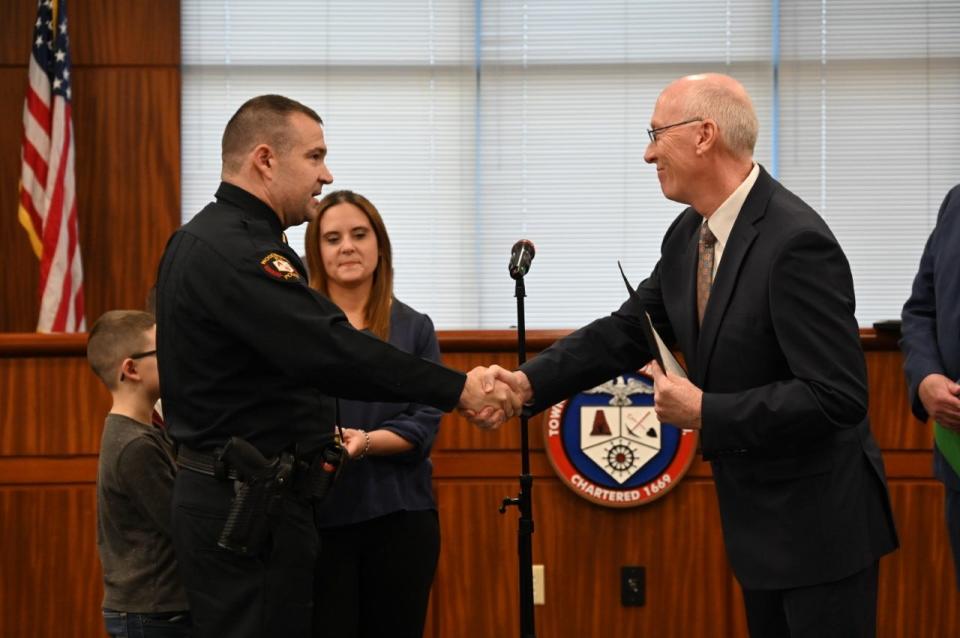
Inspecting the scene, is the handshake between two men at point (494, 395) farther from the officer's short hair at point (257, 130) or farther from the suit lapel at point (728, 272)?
the officer's short hair at point (257, 130)

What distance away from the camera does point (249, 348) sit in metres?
2.67

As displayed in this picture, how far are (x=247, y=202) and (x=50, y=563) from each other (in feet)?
7.08

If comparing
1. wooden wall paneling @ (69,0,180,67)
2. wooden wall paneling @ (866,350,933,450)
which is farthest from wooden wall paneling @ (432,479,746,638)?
wooden wall paneling @ (69,0,180,67)

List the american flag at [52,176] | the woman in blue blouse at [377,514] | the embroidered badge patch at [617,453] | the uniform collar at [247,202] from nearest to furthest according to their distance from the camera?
the uniform collar at [247,202]
the woman in blue blouse at [377,514]
the embroidered badge patch at [617,453]
the american flag at [52,176]

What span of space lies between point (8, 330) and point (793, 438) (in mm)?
5168

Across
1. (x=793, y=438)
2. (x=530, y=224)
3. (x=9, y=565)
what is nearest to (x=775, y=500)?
(x=793, y=438)

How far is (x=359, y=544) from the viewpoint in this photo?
3348 mm

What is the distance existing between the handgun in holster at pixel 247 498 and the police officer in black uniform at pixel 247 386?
18 millimetres

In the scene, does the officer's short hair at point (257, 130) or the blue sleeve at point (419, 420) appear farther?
the blue sleeve at point (419, 420)

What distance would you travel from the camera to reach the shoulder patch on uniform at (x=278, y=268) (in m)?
2.66

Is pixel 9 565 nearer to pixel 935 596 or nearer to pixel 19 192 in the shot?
pixel 19 192

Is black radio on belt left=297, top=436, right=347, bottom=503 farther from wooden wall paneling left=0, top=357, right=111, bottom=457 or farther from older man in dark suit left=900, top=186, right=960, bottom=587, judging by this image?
wooden wall paneling left=0, top=357, right=111, bottom=457

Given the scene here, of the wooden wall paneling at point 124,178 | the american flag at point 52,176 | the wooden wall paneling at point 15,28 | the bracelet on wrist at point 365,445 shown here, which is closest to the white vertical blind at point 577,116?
the wooden wall paneling at point 124,178

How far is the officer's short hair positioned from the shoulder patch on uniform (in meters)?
0.32
